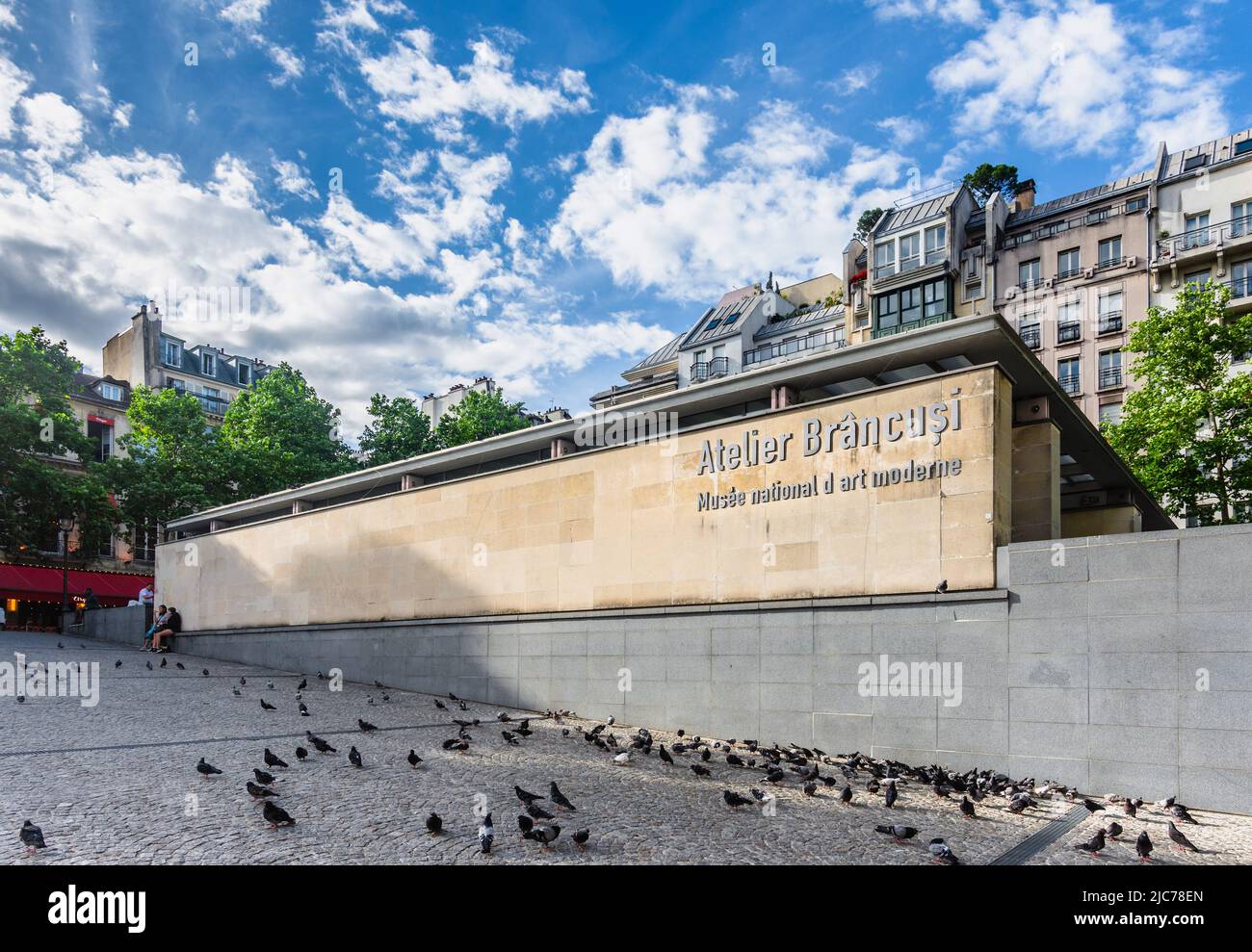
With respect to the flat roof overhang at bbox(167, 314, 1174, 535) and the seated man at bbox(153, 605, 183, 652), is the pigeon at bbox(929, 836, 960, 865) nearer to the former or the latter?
the flat roof overhang at bbox(167, 314, 1174, 535)

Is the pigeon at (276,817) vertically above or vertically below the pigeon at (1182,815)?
above

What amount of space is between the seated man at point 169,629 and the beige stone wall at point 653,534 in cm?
315

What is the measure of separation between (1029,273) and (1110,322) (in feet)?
18.6

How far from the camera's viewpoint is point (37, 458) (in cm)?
4141

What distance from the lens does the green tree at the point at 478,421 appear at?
46500 mm

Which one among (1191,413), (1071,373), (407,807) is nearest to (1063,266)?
(1071,373)

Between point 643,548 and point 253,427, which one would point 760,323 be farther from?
point 643,548

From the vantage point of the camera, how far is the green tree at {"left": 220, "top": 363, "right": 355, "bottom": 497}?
144ft

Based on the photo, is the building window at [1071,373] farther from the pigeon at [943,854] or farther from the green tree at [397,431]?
the pigeon at [943,854]

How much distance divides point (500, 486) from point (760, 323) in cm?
4222

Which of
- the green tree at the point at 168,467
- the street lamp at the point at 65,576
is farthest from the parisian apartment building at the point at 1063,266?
the street lamp at the point at 65,576

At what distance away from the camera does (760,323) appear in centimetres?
5944
